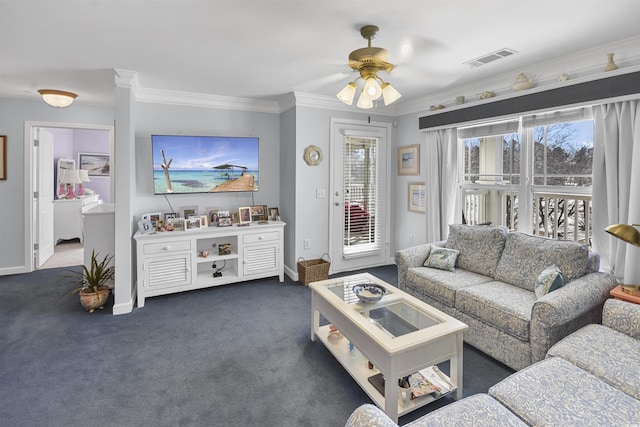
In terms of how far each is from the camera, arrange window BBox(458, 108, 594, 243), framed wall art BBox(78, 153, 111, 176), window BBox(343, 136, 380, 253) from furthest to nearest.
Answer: framed wall art BBox(78, 153, 111, 176)
window BBox(343, 136, 380, 253)
window BBox(458, 108, 594, 243)

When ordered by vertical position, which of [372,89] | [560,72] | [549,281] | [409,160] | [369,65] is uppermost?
[560,72]

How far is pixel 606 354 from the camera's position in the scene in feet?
5.47

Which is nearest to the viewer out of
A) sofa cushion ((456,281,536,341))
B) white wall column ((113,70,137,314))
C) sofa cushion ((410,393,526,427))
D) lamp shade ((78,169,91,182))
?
sofa cushion ((410,393,526,427))

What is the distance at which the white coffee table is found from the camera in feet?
5.75

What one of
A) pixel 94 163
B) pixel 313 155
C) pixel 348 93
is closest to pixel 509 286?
pixel 348 93

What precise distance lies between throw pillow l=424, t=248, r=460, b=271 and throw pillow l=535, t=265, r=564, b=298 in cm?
79

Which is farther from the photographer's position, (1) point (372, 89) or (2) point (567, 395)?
(1) point (372, 89)

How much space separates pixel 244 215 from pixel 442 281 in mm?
2461

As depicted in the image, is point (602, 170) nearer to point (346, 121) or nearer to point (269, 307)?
point (346, 121)

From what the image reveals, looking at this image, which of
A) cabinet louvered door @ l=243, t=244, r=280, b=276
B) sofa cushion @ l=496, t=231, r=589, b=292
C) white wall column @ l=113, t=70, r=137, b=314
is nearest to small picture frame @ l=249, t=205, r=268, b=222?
cabinet louvered door @ l=243, t=244, r=280, b=276

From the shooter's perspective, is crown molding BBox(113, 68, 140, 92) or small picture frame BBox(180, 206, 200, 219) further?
small picture frame BBox(180, 206, 200, 219)

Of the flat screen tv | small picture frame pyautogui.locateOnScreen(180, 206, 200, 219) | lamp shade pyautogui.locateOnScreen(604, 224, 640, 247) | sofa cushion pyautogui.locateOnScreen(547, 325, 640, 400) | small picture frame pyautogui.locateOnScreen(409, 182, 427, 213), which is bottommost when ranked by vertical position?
sofa cushion pyautogui.locateOnScreen(547, 325, 640, 400)

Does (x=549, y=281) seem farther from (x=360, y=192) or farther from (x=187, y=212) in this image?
(x=187, y=212)

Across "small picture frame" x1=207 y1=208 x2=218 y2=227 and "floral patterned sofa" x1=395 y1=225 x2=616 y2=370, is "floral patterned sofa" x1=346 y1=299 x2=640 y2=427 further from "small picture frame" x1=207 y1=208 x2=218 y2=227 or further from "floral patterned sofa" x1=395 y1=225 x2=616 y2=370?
"small picture frame" x1=207 y1=208 x2=218 y2=227
